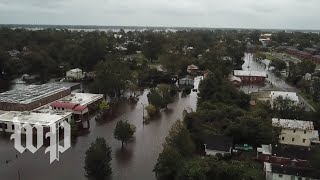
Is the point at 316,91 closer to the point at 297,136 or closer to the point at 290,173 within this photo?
the point at 297,136

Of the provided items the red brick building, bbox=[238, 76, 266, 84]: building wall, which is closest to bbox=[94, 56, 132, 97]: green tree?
the red brick building

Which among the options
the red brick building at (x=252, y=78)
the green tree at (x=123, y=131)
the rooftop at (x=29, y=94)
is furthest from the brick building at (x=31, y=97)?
the red brick building at (x=252, y=78)

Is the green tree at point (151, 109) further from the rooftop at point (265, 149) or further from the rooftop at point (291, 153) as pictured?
the rooftop at point (291, 153)

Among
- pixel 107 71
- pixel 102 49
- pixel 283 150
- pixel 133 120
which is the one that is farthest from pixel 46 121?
pixel 102 49

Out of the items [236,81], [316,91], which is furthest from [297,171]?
[236,81]

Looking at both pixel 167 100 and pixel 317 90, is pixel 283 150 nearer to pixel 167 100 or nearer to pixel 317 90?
pixel 167 100

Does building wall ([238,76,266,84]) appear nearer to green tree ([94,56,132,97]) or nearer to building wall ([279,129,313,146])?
green tree ([94,56,132,97])
